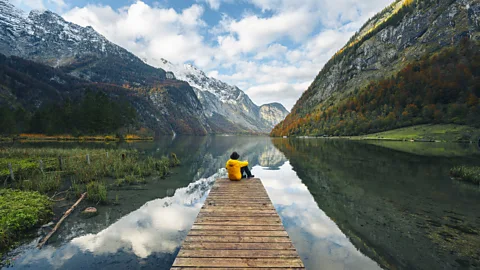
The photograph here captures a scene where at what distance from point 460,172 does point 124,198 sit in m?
33.8

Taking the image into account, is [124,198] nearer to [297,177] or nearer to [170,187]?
[170,187]

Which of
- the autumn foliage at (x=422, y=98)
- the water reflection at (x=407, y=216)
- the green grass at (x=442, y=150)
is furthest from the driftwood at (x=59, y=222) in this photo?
the autumn foliage at (x=422, y=98)

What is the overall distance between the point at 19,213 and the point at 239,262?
1379 centimetres

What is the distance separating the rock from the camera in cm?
1561

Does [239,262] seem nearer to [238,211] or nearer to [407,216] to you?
[238,211]

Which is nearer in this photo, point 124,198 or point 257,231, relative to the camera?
point 257,231

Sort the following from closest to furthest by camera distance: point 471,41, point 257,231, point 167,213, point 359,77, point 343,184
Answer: point 257,231
point 167,213
point 343,184
point 471,41
point 359,77

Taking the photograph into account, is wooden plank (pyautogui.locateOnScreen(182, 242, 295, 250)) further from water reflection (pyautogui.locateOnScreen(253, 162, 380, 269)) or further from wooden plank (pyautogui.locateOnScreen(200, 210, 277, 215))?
water reflection (pyautogui.locateOnScreen(253, 162, 380, 269))

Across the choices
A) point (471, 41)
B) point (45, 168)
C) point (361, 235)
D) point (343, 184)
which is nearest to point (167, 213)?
point (361, 235)

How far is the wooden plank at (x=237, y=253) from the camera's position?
21.0 ft

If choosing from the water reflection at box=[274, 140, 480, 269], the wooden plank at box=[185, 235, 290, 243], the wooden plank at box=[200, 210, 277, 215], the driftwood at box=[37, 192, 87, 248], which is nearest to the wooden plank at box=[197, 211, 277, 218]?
the wooden plank at box=[200, 210, 277, 215]

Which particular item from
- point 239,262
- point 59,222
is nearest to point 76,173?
point 59,222

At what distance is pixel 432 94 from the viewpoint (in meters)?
120

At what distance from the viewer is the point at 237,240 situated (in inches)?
294
